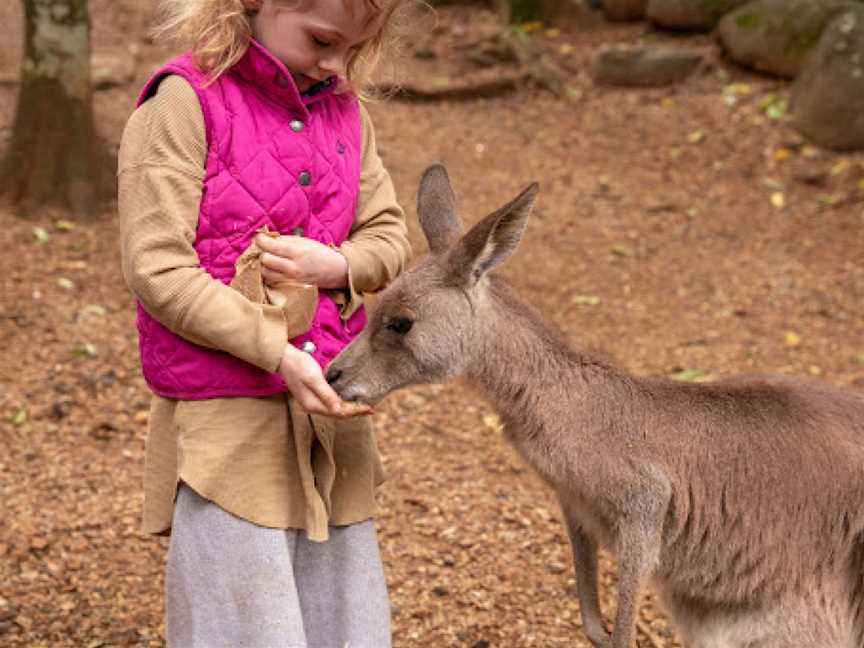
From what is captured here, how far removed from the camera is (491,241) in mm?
2637

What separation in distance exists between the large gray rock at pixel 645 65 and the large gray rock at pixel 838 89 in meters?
1.14

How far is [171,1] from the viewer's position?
8.07ft

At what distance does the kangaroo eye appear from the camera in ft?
8.71

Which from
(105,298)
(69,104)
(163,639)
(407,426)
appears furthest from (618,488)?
(69,104)

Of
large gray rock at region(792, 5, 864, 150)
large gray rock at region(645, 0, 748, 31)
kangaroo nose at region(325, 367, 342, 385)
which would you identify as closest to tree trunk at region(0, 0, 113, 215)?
kangaroo nose at region(325, 367, 342, 385)

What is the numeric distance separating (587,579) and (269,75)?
4.84ft

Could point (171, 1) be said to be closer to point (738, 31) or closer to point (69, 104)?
point (69, 104)

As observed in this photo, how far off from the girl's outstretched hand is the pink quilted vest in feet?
0.31

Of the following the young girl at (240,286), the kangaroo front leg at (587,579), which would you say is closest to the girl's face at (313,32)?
the young girl at (240,286)

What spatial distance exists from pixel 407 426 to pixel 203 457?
103 inches

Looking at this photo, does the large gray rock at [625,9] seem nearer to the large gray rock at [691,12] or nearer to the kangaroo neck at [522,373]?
the large gray rock at [691,12]

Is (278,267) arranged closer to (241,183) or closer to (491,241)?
(241,183)

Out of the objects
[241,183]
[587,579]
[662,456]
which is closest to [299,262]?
[241,183]

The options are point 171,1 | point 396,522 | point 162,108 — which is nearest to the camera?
point 162,108
